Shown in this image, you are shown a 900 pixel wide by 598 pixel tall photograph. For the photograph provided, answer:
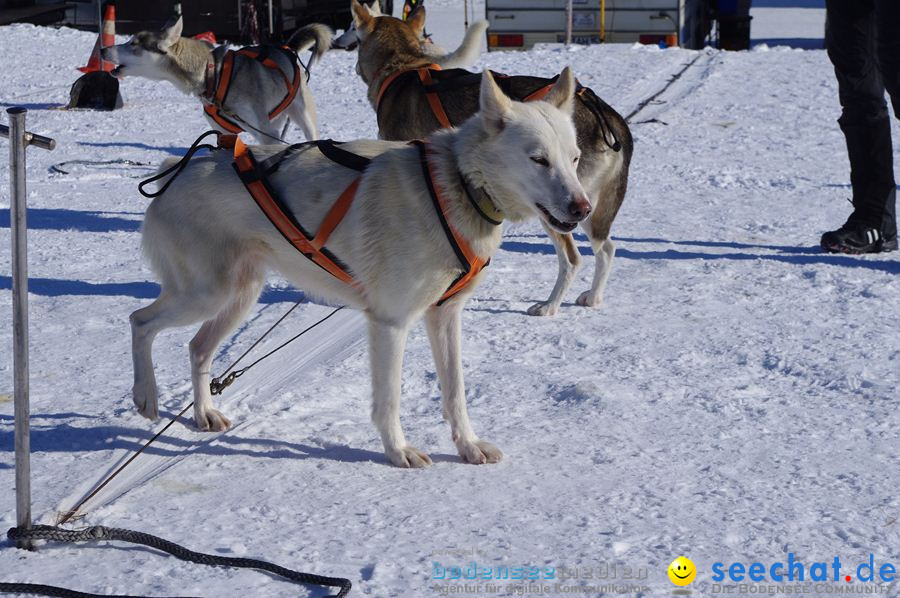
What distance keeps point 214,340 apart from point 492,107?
3.83ft

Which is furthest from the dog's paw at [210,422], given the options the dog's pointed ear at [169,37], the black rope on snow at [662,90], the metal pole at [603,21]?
the metal pole at [603,21]

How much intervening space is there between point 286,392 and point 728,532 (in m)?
1.60

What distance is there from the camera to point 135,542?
249cm

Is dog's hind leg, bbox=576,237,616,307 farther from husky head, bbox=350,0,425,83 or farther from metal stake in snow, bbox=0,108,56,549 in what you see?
metal stake in snow, bbox=0,108,56,549

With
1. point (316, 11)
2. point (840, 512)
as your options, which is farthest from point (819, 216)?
point (316, 11)

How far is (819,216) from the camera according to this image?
6066mm

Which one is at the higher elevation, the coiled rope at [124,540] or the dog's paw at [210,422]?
the coiled rope at [124,540]

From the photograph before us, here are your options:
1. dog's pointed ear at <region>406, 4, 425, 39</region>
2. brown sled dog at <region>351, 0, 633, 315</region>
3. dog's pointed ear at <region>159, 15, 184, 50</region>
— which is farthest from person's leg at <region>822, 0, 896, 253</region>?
dog's pointed ear at <region>159, 15, 184, 50</region>

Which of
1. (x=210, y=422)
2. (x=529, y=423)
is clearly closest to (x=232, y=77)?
(x=210, y=422)

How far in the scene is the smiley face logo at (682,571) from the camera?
7.82 feet

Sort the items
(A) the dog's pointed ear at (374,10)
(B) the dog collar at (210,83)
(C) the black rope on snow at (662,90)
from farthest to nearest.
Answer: (C) the black rope on snow at (662,90)
(B) the dog collar at (210,83)
(A) the dog's pointed ear at (374,10)

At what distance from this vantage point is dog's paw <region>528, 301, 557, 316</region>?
4.51m

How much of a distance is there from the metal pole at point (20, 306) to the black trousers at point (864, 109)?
4036 mm

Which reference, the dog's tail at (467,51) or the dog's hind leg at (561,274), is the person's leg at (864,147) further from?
the dog's tail at (467,51)
